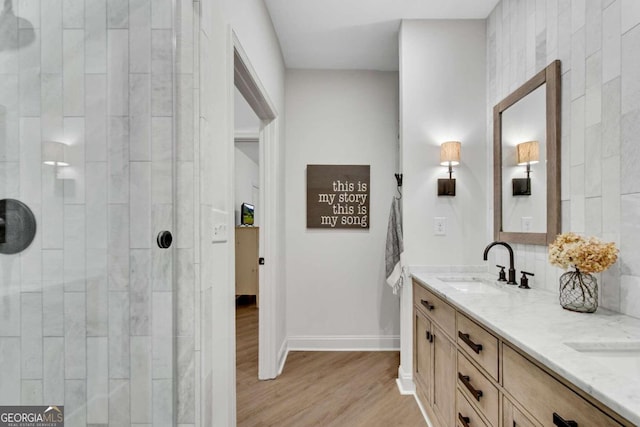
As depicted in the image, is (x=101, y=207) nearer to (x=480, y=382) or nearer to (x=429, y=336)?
(x=480, y=382)

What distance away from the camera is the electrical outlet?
97.0 inches

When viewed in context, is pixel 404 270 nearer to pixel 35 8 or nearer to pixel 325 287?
pixel 325 287

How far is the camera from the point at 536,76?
6.12 ft

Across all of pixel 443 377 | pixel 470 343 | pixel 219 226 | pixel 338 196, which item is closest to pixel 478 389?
pixel 470 343

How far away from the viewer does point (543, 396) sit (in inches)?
37.0

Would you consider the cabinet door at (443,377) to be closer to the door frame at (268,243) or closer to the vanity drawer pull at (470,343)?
the vanity drawer pull at (470,343)

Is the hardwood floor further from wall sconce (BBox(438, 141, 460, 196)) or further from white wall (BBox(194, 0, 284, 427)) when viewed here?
wall sconce (BBox(438, 141, 460, 196))

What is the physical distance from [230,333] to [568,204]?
1753mm

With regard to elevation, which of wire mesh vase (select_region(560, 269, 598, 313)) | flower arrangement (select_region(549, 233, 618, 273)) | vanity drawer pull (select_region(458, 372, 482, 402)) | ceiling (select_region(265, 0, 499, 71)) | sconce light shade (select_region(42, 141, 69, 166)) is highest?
ceiling (select_region(265, 0, 499, 71))

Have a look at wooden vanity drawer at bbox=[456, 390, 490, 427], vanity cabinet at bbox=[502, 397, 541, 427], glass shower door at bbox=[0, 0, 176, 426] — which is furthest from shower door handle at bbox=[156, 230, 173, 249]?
wooden vanity drawer at bbox=[456, 390, 490, 427]

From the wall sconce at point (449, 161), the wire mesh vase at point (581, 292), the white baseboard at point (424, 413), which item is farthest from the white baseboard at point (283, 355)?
the wire mesh vase at point (581, 292)

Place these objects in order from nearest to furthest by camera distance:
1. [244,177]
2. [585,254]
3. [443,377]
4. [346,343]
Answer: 1. [585,254]
2. [443,377]
3. [346,343]
4. [244,177]

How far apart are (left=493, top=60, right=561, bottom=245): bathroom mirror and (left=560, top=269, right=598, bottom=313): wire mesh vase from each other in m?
0.42

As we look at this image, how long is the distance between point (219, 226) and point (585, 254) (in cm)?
146
